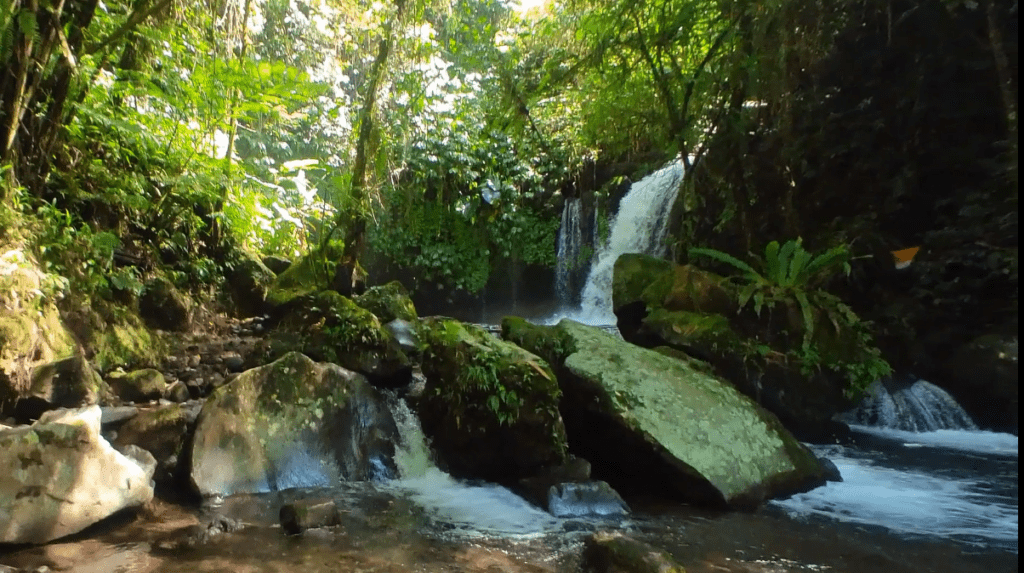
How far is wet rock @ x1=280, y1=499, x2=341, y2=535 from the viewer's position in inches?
140

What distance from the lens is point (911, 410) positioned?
6.68m

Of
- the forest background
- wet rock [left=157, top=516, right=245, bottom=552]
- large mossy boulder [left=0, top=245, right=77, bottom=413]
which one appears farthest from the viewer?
the forest background

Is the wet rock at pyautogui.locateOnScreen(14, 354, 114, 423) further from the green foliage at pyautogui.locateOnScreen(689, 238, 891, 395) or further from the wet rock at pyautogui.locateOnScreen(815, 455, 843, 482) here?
the green foliage at pyautogui.locateOnScreen(689, 238, 891, 395)

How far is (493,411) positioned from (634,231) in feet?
24.7

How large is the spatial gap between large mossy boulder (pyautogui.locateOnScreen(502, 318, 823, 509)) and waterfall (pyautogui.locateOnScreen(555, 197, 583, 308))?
7179mm

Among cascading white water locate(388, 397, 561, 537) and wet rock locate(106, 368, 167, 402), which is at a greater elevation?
wet rock locate(106, 368, 167, 402)

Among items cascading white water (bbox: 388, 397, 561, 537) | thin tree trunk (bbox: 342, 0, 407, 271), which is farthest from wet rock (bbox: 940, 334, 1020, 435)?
thin tree trunk (bbox: 342, 0, 407, 271)

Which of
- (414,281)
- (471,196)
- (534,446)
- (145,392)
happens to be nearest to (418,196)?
(471,196)

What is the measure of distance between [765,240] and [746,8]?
3148mm

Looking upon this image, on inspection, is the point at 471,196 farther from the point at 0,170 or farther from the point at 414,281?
the point at 0,170

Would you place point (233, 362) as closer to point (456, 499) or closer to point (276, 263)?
point (456, 499)

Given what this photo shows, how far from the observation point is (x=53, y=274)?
4773mm

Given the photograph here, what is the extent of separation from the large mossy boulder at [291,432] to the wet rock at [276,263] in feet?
19.3

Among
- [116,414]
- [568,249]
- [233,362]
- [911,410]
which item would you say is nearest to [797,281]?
[911,410]
